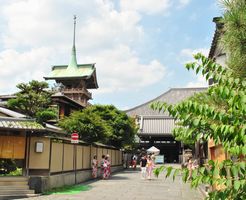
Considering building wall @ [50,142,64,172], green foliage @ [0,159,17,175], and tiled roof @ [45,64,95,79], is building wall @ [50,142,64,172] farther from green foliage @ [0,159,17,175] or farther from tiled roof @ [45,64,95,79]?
tiled roof @ [45,64,95,79]

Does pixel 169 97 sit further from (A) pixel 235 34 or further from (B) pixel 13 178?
(A) pixel 235 34

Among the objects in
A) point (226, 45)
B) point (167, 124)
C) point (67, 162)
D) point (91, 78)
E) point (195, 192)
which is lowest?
point (195, 192)

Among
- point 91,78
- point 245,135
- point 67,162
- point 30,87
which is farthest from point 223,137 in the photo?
point 91,78

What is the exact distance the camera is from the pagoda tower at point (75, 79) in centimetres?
4772

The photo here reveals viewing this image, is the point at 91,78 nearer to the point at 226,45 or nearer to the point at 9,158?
the point at 9,158

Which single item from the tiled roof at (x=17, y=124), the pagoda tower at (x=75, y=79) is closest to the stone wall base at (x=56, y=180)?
the tiled roof at (x=17, y=124)

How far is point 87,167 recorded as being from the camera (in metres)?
23.9

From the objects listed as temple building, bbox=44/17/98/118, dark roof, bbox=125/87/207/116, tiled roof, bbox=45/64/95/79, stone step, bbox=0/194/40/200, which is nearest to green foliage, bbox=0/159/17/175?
stone step, bbox=0/194/40/200

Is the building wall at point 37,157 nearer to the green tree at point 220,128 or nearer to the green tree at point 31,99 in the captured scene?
the green tree at point 31,99

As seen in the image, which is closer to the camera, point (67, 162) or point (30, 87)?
point (67, 162)

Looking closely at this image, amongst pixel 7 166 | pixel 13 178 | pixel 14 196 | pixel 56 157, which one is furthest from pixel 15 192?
pixel 56 157

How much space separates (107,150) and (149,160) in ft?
19.8

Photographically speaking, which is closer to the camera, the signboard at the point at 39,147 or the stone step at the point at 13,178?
the stone step at the point at 13,178

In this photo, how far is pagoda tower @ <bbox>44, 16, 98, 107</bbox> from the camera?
4772cm
